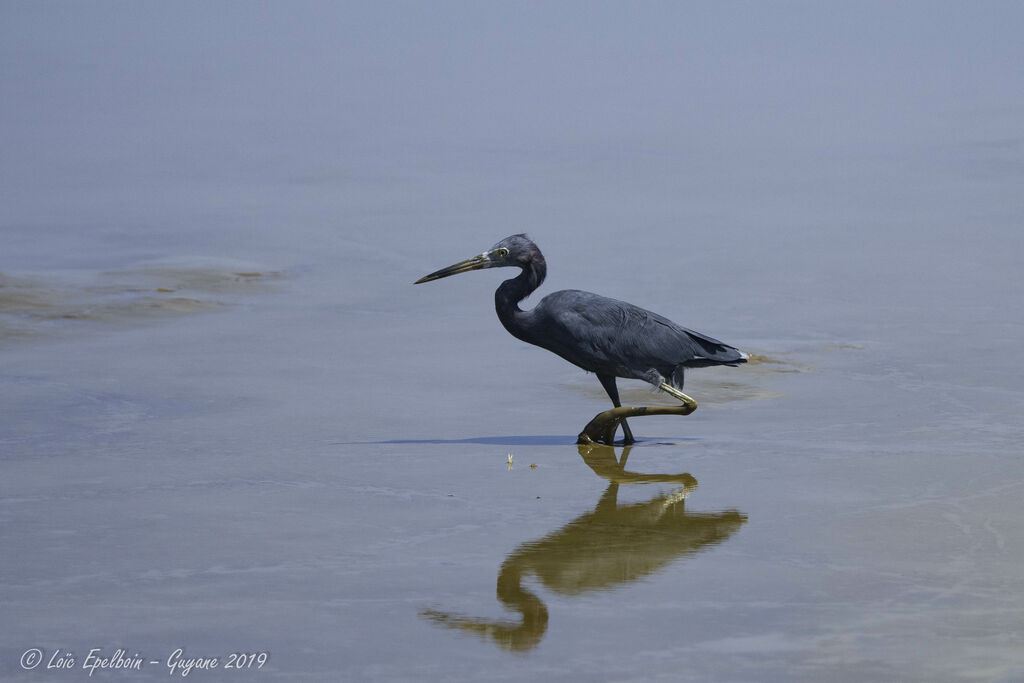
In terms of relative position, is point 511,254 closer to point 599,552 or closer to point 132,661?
point 599,552

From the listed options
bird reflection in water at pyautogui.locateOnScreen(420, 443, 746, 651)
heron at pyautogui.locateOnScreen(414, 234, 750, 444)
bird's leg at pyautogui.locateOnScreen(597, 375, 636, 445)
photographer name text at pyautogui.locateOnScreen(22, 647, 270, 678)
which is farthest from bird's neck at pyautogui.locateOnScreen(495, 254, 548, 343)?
photographer name text at pyautogui.locateOnScreen(22, 647, 270, 678)

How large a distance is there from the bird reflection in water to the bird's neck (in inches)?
66.7

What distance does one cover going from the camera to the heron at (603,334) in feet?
34.1

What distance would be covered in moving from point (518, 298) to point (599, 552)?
11.2 ft

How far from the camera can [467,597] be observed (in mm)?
6910

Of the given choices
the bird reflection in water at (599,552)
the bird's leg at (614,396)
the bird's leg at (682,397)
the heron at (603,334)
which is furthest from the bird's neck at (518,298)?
the bird reflection in water at (599,552)

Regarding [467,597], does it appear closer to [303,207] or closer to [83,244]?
[83,244]

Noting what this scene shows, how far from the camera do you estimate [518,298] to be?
10.8 metres

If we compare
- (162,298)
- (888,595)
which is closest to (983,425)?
(888,595)

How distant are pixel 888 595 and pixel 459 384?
6124 millimetres

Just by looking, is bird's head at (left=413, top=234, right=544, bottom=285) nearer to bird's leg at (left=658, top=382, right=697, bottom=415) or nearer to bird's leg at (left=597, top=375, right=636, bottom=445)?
bird's leg at (left=597, top=375, right=636, bottom=445)

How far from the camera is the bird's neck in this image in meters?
10.6

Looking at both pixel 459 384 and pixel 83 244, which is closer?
pixel 459 384

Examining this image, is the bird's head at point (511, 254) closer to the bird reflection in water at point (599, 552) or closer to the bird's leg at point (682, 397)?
the bird's leg at point (682, 397)
